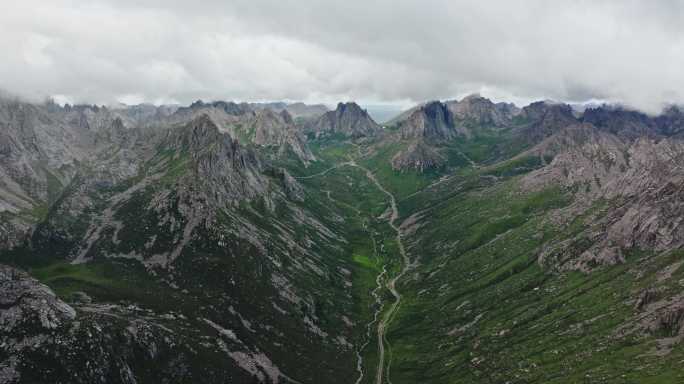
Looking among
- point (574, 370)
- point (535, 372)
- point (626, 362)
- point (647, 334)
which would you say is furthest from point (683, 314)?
point (535, 372)

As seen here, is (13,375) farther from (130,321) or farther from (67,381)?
(130,321)

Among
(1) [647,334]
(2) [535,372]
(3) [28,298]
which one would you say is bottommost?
(2) [535,372]

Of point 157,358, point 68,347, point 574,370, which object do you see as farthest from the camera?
point 574,370

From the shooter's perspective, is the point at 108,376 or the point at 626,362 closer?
the point at 108,376

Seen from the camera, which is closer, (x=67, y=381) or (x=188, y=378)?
(x=67, y=381)

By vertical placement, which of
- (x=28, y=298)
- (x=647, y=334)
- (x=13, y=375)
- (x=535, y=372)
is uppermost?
(x=28, y=298)

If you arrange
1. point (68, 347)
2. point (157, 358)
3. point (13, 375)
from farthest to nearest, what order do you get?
point (157, 358)
point (68, 347)
point (13, 375)

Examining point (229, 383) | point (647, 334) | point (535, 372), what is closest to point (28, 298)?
point (229, 383)

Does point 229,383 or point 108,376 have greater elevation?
point 108,376

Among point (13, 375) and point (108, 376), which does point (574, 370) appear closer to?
point (108, 376)
